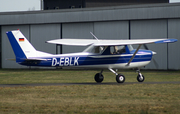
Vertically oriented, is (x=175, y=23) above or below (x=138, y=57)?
above

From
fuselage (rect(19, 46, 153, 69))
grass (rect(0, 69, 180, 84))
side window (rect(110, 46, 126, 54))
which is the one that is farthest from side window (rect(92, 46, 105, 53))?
grass (rect(0, 69, 180, 84))

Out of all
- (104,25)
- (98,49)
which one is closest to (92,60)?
(98,49)

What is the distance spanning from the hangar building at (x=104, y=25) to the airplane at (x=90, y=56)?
607 inches

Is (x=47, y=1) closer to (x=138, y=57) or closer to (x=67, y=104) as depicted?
(x=138, y=57)

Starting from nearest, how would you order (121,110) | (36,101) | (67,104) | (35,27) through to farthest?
1. (121,110)
2. (67,104)
3. (36,101)
4. (35,27)

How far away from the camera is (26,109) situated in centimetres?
953

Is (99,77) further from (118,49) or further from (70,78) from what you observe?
(70,78)

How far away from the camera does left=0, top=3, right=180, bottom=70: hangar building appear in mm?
32688

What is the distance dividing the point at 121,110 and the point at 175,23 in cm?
2521

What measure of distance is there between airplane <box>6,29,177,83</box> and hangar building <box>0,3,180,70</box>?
607 inches

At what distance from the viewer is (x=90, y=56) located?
17.6 meters

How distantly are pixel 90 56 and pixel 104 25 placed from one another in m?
18.9

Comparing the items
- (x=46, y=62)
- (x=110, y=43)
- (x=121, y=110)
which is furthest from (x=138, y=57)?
(x=121, y=110)

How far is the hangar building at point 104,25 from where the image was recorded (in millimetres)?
32688
